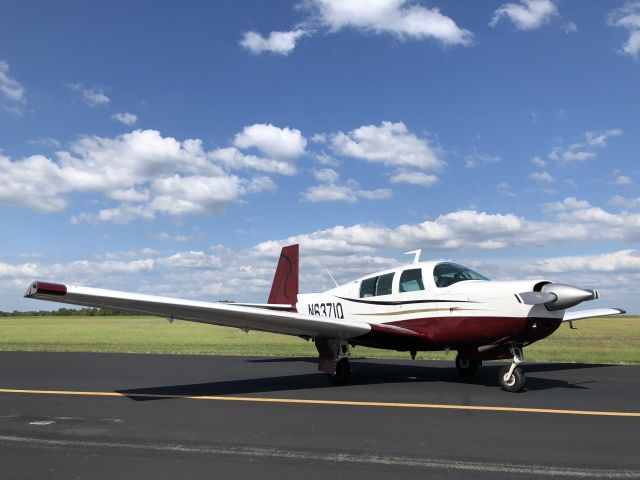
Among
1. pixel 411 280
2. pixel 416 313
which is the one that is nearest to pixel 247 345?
pixel 411 280

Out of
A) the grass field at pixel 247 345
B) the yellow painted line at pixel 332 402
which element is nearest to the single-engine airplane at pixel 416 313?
the yellow painted line at pixel 332 402

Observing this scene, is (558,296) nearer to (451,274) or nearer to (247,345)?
(451,274)

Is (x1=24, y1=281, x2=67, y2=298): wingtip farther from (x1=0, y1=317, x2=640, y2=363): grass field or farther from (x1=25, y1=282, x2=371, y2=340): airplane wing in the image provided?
(x1=0, y1=317, x2=640, y2=363): grass field

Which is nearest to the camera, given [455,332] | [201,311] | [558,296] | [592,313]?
[558,296]

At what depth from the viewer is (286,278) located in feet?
50.5

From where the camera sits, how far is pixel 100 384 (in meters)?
9.73

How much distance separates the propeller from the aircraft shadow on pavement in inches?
71.5

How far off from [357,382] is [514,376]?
2.95m

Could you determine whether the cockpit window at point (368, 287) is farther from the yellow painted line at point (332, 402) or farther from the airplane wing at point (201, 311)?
the yellow painted line at point (332, 402)

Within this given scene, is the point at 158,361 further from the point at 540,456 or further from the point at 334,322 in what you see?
the point at 540,456

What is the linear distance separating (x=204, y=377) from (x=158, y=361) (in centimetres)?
381

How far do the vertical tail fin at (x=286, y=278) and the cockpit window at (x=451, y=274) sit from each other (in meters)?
5.65

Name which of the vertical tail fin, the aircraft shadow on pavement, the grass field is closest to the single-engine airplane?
the aircraft shadow on pavement

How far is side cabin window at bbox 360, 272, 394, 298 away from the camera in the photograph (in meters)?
10.8
